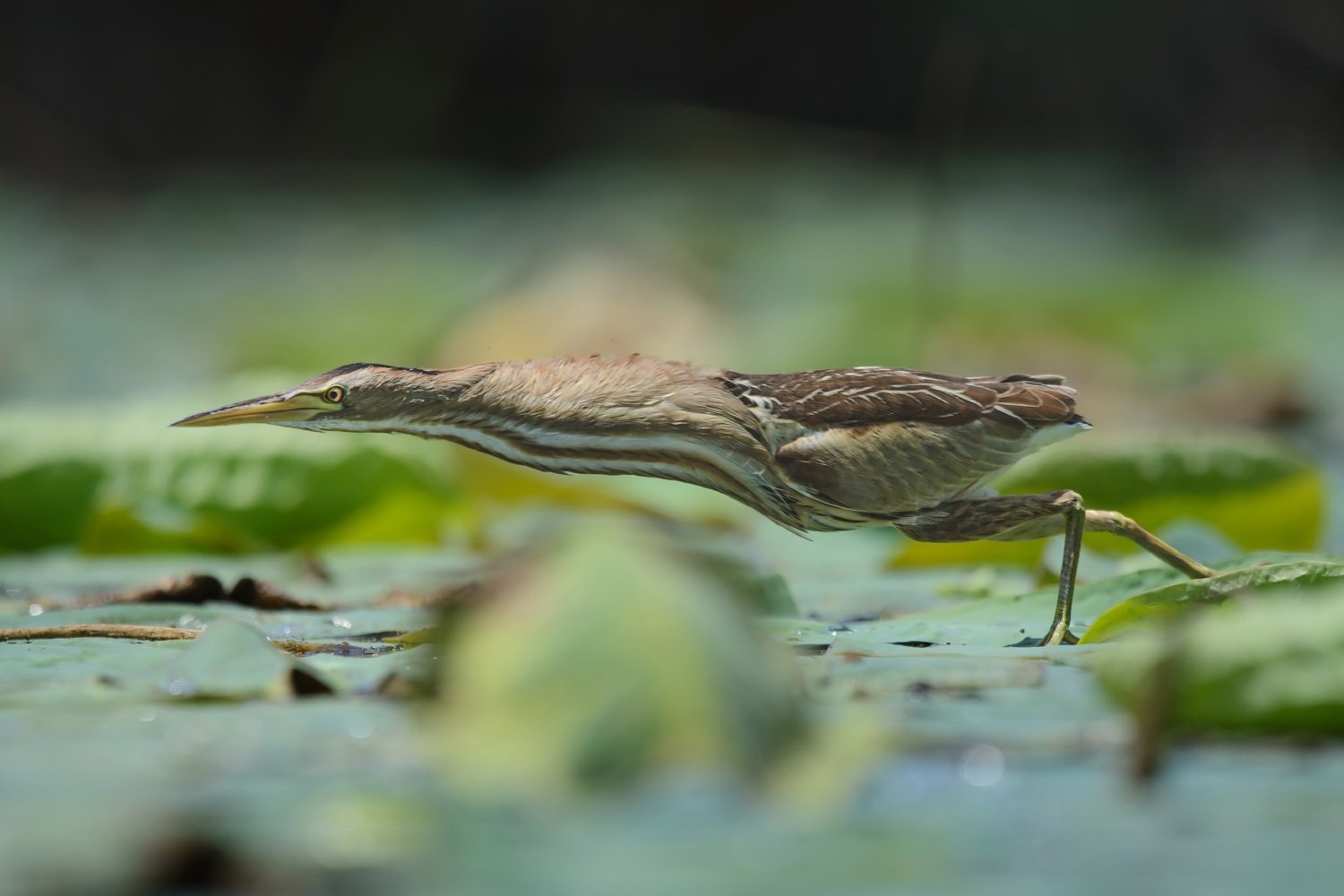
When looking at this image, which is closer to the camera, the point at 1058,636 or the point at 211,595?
the point at 1058,636

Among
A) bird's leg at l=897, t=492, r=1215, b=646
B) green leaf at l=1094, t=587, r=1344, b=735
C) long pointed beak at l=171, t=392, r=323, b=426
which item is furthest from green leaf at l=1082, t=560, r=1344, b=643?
long pointed beak at l=171, t=392, r=323, b=426

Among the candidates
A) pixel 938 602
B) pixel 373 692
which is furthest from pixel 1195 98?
pixel 373 692

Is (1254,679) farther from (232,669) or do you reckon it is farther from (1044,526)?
(1044,526)

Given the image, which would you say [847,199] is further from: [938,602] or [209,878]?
[209,878]

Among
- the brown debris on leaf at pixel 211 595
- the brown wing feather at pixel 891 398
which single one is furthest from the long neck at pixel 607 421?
the brown debris on leaf at pixel 211 595

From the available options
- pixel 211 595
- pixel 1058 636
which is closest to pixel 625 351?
pixel 211 595

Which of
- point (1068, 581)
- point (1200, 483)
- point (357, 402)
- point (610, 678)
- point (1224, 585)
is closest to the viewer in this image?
point (610, 678)

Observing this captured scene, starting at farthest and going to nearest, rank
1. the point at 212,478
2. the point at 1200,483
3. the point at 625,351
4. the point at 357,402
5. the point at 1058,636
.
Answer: the point at 625,351 → the point at 212,478 → the point at 1200,483 → the point at 357,402 → the point at 1058,636
